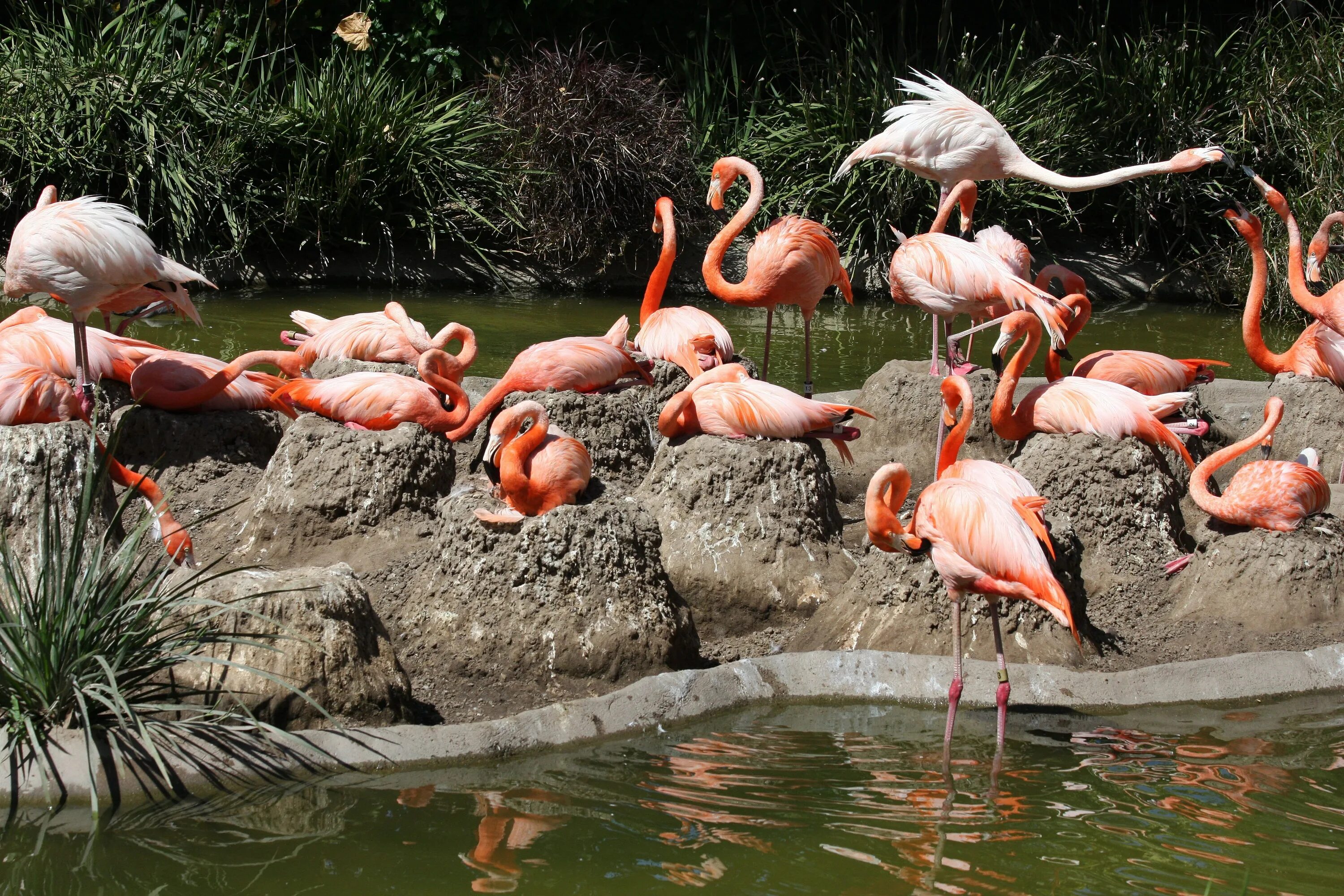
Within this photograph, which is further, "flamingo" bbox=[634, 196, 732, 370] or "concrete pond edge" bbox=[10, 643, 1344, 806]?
"flamingo" bbox=[634, 196, 732, 370]

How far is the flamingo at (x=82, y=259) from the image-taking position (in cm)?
552

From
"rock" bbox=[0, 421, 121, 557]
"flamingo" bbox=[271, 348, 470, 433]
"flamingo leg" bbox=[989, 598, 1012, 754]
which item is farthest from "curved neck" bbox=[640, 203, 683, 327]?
"flamingo leg" bbox=[989, 598, 1012, 754]

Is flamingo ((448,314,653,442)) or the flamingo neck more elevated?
the flamingo neck

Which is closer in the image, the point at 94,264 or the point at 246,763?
the point at 246,763

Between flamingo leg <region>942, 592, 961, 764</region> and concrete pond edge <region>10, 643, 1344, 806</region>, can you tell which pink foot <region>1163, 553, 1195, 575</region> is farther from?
Answer: flamingo leg <region>942, 592, 961, 764</region>

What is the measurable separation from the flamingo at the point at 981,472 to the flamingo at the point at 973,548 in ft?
0.13

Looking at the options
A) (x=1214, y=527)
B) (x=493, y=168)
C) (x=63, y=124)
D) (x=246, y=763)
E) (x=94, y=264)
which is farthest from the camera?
(x=493, y=168)

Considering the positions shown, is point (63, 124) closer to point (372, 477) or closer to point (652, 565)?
point (372, 477)

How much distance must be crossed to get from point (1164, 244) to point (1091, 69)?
1574mm

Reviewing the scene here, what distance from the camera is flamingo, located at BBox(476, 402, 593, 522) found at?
14.0 ft

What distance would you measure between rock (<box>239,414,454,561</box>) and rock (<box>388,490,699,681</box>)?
2.61 feet

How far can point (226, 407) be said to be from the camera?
223 inches

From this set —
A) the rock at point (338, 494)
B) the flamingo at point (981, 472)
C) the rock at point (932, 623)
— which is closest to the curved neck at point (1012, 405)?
the flamingo at point (981, 472)

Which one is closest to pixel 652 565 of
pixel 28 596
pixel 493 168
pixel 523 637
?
pixel 523 637
